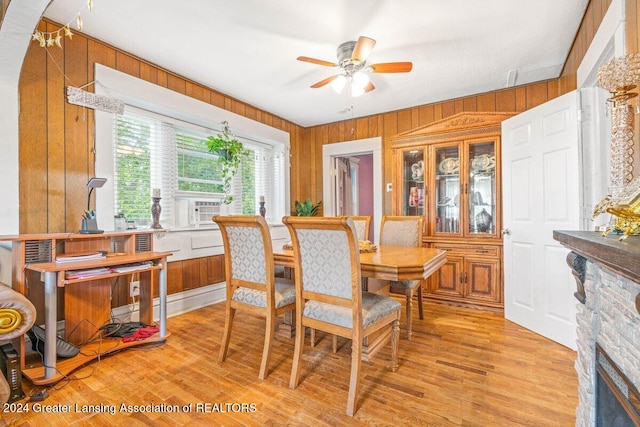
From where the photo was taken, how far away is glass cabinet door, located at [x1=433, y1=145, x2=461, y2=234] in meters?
Answer: 3.64

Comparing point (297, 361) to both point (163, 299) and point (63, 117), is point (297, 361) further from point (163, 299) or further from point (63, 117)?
point (63, 117)

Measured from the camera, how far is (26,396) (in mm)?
1679

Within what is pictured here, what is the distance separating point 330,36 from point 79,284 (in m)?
2.75

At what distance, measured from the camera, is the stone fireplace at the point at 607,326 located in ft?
2.49

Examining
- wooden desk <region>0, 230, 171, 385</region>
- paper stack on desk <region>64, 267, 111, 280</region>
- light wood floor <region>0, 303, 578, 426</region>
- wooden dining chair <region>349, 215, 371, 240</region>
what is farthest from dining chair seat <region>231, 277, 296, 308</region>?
wooden dining chair <region>349, 215, 371, 240</region>

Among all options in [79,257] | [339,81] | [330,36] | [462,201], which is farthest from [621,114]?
[79,257]

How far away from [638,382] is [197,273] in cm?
338

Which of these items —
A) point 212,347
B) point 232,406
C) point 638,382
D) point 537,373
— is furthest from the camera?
point 212,347

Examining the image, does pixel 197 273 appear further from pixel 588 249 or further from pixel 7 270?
pixel 588 249

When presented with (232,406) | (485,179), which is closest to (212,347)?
(232,406)

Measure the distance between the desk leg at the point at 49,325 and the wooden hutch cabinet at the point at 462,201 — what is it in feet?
11.5

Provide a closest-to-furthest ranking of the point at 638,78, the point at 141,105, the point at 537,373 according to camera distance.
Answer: the point at 638,78, the point at 537,373, the point at 141,105

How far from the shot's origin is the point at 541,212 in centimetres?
254

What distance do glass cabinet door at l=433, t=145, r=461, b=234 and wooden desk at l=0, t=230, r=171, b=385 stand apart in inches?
123
